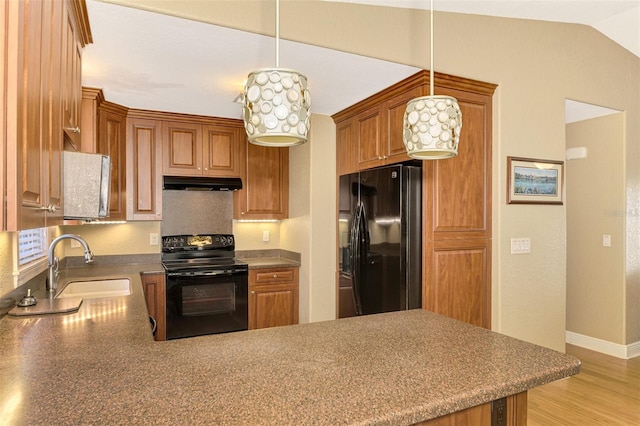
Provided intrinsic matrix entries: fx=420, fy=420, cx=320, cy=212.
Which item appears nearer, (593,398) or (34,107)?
(34,107)

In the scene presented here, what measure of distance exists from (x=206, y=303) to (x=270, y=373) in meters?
2.81

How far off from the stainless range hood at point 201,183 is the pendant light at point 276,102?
3.08 meters

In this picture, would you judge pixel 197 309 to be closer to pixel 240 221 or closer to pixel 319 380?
pixel 240 221

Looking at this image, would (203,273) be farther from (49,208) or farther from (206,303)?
(49,208)

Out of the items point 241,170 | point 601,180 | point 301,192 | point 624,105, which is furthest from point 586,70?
point 241,170

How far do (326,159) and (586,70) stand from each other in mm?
2367

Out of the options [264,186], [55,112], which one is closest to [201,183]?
[264,186]

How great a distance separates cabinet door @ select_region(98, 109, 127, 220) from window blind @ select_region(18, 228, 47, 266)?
2.01 feet

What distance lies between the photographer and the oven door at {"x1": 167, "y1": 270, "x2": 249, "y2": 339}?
363 centimetres

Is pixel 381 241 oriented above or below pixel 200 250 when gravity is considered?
above

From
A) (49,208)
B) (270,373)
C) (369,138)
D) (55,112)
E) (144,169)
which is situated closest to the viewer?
(270,373)

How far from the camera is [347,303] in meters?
3.58

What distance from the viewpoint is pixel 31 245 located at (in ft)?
8.89

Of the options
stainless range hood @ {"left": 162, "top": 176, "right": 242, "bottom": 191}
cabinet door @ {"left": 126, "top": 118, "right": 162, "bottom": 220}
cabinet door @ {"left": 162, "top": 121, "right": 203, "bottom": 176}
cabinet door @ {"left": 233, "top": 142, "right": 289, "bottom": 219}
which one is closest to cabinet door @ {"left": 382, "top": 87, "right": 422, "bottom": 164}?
cabinet door @ {"left": 233, "top": 142, "right": 289, "bottom": 219}
